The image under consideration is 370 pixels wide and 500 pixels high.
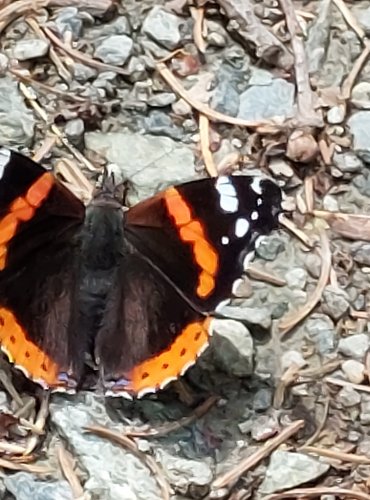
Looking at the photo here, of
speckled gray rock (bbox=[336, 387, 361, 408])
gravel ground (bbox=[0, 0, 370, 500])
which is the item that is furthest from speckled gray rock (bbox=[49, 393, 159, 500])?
speckled gray rock (bbox=[336, 387, 361, 408])

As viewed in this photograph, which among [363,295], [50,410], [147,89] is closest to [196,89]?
[147,89]

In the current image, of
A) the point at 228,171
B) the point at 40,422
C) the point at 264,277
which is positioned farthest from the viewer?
the point at 228,171

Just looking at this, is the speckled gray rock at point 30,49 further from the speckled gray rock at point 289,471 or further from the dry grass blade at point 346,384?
the speckled gray rock at point 289,471

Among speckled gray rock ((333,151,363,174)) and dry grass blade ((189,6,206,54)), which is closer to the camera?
speckled gray rock ((333,151,363,174))

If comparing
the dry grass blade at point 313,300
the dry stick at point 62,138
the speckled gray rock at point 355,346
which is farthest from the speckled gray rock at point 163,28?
the speckled gray rock at point 355,346

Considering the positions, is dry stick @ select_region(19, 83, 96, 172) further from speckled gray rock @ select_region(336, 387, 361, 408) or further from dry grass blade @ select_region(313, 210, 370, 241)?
speckled gray rock @ select_region(336, 387, 361, 408)

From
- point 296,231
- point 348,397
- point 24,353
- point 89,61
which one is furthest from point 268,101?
point 24,353

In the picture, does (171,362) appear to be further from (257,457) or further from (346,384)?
(346,384)
